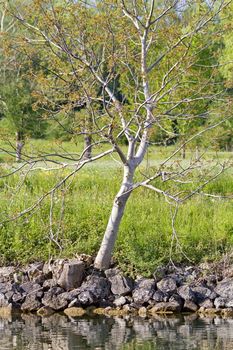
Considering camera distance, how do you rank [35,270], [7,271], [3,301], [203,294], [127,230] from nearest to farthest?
1. [203,294]
2. [3,301]
3. [35,270]
4. [7,271]
5. [127,230]

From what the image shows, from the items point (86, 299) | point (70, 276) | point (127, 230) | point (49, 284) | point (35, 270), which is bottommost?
point (86, 299)

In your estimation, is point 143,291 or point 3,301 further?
point 3,301

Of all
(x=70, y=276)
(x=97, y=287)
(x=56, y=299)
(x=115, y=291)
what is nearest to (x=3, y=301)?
(x=56, y=299)

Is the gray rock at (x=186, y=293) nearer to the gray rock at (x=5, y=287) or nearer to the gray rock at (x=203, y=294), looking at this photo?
the gray rock at (x=203, y=294)

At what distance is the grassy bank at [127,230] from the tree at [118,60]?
0.64 metres

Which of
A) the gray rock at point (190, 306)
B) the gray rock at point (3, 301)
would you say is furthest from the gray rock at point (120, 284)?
the gray rock at point (3, 301)

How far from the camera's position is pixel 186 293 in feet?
45.9

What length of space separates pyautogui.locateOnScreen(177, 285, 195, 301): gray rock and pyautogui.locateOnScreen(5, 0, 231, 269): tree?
145 cm

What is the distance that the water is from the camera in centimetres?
1134

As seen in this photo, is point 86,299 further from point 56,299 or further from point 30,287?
point 30,287

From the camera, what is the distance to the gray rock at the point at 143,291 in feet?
45.9

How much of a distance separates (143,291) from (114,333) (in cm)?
200

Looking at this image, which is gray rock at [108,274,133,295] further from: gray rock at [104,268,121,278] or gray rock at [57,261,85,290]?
gray rock at [57,261,85,290]

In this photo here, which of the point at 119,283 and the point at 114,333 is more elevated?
the point at 119,283
